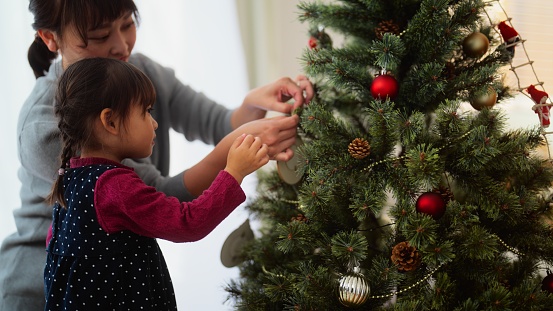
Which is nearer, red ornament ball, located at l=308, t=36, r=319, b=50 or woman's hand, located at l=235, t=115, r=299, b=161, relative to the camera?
woman's hand, located at l=235, t=115, r=299, b=161

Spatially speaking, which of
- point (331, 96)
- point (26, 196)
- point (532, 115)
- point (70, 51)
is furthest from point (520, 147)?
point (26, 196)

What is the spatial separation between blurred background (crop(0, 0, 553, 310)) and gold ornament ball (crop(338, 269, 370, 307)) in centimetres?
57

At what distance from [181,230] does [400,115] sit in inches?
14.9

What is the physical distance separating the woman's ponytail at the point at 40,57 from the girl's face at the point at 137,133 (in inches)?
17.5

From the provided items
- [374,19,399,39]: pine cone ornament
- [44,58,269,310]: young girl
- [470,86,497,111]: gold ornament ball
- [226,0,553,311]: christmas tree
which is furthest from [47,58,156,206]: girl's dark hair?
[470,86,497,111]: gold ornament ball

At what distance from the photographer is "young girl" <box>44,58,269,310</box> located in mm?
870

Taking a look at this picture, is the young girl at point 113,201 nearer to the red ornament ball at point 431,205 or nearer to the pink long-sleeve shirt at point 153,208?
the pink long-sleeve shirt at point 153,208

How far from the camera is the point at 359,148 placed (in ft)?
3.08

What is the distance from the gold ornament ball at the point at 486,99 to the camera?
3.15 ft

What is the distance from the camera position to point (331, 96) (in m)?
1.17

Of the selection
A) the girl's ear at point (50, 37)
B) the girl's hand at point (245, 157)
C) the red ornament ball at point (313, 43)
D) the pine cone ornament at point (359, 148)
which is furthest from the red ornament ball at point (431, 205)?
the girl's ear at point (50, 37)

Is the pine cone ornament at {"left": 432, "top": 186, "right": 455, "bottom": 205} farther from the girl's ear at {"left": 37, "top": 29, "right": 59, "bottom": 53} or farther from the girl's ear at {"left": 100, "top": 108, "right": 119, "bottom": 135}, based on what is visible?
the girl's ear at {"left": 37, "top": 29, "right": 59, "bottom": 53}

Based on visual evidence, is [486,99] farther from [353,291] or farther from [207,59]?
[207,59]

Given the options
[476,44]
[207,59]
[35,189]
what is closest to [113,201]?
[35,189]
